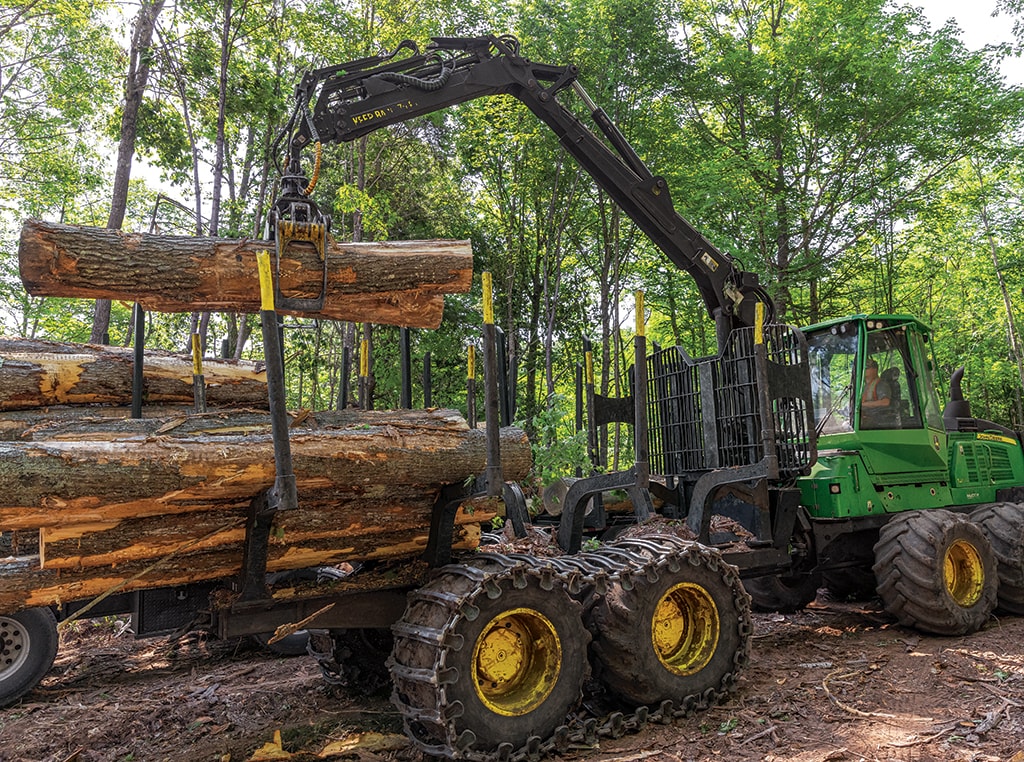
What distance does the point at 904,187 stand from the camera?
53.6ft

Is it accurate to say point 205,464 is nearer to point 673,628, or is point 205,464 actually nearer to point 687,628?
point 673,628

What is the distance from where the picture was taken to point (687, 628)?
477cm

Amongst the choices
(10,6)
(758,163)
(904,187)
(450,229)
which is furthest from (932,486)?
(10,6)

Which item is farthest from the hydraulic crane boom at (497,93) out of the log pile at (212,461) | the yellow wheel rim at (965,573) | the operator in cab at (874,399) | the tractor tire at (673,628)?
the tractor tire at (673,628)

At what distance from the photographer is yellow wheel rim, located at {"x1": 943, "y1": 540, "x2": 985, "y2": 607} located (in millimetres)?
6410

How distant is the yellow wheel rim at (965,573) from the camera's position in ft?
21.0

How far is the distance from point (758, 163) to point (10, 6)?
14.1 meters

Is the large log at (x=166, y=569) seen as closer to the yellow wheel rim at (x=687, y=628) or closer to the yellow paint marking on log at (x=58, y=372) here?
the yellow wheel rim at (x=687, y=628)

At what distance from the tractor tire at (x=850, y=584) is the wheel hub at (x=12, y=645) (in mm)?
7393

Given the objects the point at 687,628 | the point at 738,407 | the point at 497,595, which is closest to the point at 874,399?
the point at 738,407

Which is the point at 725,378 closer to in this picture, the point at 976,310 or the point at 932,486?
the point at 932,486

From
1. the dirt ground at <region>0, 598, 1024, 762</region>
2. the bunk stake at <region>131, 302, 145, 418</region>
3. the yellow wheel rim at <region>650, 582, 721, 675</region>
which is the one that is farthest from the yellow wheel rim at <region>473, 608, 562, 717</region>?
the bunk stake at <region>131, 302, 145, 418</region>

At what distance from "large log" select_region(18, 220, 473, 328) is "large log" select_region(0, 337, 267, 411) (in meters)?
2.25

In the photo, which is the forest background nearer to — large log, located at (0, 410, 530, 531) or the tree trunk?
the tree trunk
